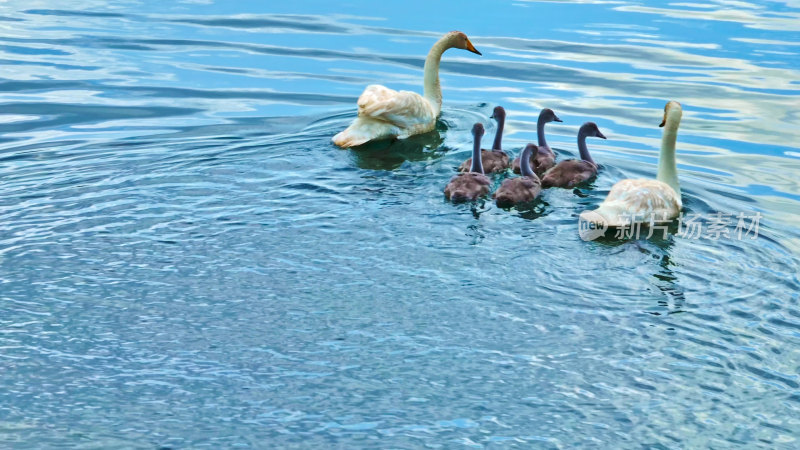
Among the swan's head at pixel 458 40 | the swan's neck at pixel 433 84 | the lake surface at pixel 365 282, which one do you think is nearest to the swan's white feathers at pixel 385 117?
the lake surface at pixel 365 282

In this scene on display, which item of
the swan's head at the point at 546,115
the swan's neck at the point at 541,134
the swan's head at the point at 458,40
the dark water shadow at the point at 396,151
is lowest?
the dark water shadow at the point at 396,151

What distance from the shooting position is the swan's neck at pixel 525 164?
11.1 m

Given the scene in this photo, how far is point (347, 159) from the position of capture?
11.8 m

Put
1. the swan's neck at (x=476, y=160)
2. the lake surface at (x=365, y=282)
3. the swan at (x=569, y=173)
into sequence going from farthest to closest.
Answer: the swan's neck at (x=476, y=160), the swan at (x=569, y=173), the lake surface at (x=365, y=282)

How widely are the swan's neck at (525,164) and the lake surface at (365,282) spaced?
0.49 m

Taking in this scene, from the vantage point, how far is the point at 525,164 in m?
11.2

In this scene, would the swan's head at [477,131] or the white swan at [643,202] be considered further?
the swan's head at [477,131]

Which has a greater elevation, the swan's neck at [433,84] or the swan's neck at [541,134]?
the swan's neck at [433,84]

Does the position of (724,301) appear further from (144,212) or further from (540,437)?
(144,212)

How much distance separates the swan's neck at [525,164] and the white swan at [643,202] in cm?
117

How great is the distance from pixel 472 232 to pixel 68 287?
134 inches

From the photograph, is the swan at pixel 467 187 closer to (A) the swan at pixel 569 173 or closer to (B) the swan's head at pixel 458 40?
(A) the swan at pixel 569 173

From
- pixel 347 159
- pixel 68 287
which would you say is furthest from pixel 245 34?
pixel 68 287

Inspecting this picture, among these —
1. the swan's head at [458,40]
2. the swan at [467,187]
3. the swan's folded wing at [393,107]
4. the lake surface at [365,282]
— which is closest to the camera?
the lake surface at [365,282]
